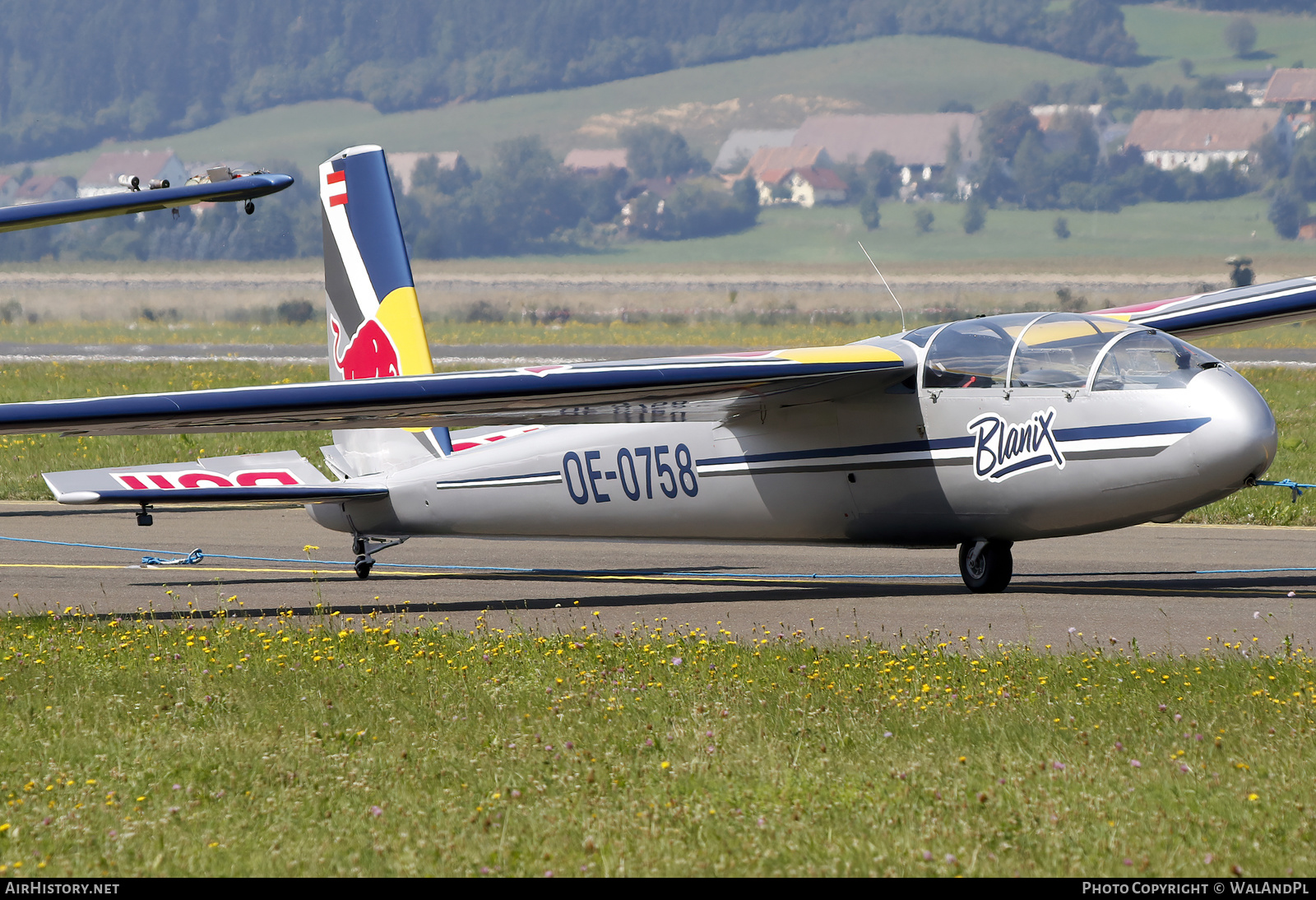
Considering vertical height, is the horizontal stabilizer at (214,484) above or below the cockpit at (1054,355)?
below

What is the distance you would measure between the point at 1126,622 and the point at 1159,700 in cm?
341

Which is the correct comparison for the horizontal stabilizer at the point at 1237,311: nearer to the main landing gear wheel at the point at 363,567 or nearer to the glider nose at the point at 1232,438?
the glider nose at the point at 1232,438

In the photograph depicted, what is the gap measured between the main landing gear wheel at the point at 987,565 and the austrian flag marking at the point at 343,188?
338 inches

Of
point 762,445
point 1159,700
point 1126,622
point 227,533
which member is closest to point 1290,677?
point 1159,700

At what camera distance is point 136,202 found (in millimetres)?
16344

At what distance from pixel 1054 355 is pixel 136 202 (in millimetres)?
10182

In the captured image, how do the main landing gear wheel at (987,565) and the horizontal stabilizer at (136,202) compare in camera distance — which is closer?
the main landing gear wheel at (987,565)

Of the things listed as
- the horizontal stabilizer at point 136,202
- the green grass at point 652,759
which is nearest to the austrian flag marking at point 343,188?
the horizontal stabilizer at point 136,202

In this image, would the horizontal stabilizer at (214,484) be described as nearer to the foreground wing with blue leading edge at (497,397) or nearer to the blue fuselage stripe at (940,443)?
the foreground wing with blue leading edge at (497,397)

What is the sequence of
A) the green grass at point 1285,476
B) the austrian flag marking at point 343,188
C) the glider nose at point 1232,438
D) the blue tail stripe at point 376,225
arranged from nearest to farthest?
1. the glider nose at point 1232,438
2. the blue tail stripe at point 376,225
3. the austrian flag marking at point 343,188
4. the green grass at point 1285,476

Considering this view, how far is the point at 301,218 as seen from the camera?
553 feet

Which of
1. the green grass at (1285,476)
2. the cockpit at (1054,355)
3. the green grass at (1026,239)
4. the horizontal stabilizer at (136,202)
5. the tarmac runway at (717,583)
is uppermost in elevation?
the horizontal stabilizer at (136,202)

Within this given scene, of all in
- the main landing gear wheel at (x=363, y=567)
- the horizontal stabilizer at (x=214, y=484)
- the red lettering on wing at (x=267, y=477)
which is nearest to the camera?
the horizontal stabilizer at (x=214, y=484)

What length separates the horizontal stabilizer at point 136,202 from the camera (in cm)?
1612
